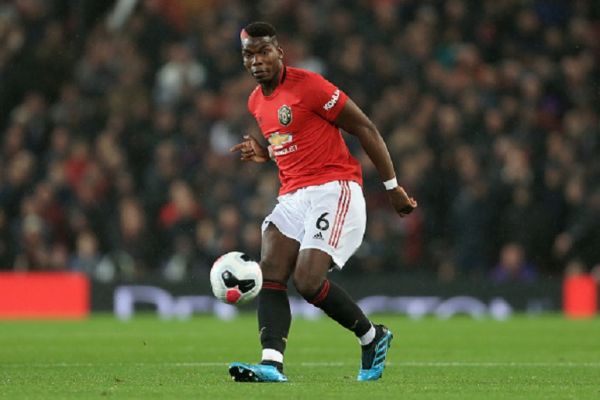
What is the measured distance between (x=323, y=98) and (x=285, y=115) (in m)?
0.25

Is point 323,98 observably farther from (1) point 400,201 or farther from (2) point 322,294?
(2) point 322,294

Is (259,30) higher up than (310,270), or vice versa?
(259,30)

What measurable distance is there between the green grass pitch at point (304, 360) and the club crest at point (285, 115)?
149 centimetres

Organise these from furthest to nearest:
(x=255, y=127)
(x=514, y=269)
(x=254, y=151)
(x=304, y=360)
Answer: (x=255, y=127) < (x=514, y=269) < (x=304, y=360) < (x=254, y=151)

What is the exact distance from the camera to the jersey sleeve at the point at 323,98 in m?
8.46

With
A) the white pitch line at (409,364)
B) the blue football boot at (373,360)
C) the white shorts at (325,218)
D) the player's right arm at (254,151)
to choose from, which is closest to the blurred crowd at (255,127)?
the white pitch line at (409,364)

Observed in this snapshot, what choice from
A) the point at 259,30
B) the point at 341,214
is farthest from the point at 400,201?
the point at 259,30

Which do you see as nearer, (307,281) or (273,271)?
(307,281)

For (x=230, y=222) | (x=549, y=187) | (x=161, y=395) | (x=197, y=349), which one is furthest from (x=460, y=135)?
(x=161, y=395)

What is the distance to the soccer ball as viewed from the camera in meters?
8.34

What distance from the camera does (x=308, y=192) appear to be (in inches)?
339

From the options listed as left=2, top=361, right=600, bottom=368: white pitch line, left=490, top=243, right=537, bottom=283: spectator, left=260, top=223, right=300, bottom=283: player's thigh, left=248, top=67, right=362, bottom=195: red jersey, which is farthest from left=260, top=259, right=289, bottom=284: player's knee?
left=490, top=243, right=537, bottom=283: spectator

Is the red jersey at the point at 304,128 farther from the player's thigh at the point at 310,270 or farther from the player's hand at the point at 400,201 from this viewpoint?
the player's thigh at the point at 310,270

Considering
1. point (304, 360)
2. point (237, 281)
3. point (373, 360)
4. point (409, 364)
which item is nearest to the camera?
point (237, 281)
